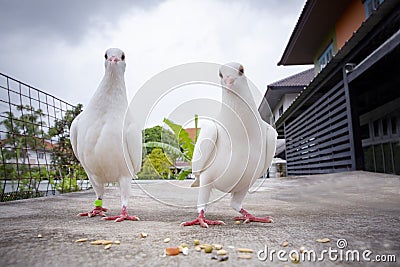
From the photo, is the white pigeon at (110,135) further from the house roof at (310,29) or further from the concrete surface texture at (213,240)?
the house roof at (310,29)

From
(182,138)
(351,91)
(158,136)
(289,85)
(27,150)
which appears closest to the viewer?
(158,136)

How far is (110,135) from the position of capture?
255 centimetres

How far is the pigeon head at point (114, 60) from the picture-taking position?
2.67 meters

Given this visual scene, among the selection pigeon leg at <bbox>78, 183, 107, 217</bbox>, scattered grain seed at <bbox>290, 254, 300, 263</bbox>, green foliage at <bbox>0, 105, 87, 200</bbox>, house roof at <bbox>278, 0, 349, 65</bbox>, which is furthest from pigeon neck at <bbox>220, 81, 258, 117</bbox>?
house roof at <bbox>278, 0, 349, 65</bbox>

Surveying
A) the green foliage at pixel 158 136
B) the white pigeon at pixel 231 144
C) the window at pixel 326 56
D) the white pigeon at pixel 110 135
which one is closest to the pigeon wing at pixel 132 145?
the white pigeon at pixel 110 135

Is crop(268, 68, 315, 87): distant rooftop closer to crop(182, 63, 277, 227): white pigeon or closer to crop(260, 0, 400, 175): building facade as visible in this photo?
crop(260, 0, 400, 175): building facade

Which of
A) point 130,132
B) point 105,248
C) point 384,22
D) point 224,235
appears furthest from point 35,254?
point 384,22

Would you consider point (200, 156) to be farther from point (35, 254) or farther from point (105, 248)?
point (35, 254)

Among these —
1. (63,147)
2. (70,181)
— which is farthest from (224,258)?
(63,147)

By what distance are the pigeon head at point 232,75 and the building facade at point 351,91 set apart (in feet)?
9.98

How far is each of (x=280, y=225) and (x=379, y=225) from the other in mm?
632

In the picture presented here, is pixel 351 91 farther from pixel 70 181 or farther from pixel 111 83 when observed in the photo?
pixel 70 181

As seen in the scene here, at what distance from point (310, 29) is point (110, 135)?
977 centimetres

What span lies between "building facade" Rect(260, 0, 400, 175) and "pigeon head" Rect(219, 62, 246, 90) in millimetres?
3042
